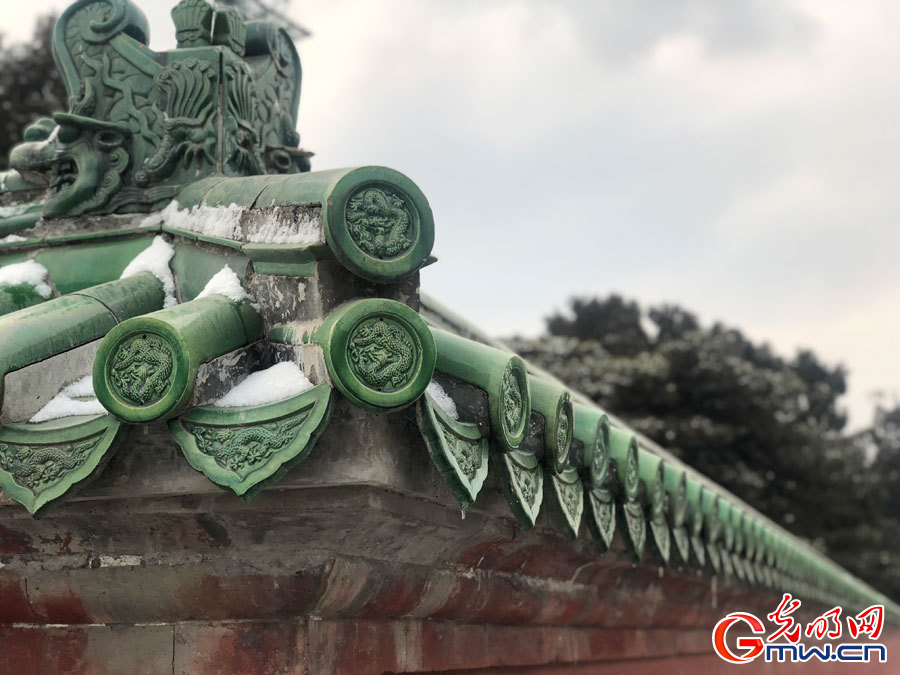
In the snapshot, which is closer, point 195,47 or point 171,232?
point 171,232

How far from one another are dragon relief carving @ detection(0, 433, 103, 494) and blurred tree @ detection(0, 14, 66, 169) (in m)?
17.8

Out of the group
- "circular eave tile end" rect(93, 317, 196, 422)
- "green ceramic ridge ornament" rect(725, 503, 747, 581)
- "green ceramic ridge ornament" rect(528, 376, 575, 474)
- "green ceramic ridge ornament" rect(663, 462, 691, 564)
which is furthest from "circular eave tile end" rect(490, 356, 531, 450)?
"green ceramic ridge ornament" rect(725, 503, 747, 581)

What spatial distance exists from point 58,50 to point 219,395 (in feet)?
4.97

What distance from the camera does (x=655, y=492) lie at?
363cm

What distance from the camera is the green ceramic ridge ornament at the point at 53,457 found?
202 cm

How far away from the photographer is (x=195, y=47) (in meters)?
3.08

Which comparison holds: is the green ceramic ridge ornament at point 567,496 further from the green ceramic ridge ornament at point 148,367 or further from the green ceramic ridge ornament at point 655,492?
the green ceramic ridge ornament at point 148,367

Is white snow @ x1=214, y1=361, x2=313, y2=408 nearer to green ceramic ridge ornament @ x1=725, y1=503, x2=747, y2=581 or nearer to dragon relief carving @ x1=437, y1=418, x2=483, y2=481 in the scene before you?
dragon relief carving @ x1=437, y1=418, x2=483, y2=481

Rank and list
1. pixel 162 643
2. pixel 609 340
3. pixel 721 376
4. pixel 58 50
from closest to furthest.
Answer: pixel 162 643 < pixel 58 50 < pixel 721 376 < pixel 609 340

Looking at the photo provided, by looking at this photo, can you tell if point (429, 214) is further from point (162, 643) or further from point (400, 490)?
point (162, 643)

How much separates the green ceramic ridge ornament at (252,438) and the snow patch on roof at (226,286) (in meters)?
0.35

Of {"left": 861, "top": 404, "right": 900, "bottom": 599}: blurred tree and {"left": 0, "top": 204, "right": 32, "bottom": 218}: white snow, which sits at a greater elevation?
{"left": 861, "top": 404, "right": 900, "bottom": 599}: blurred tree

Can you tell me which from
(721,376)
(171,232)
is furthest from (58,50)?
(721,376)

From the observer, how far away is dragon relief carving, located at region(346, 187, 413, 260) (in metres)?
2.06
